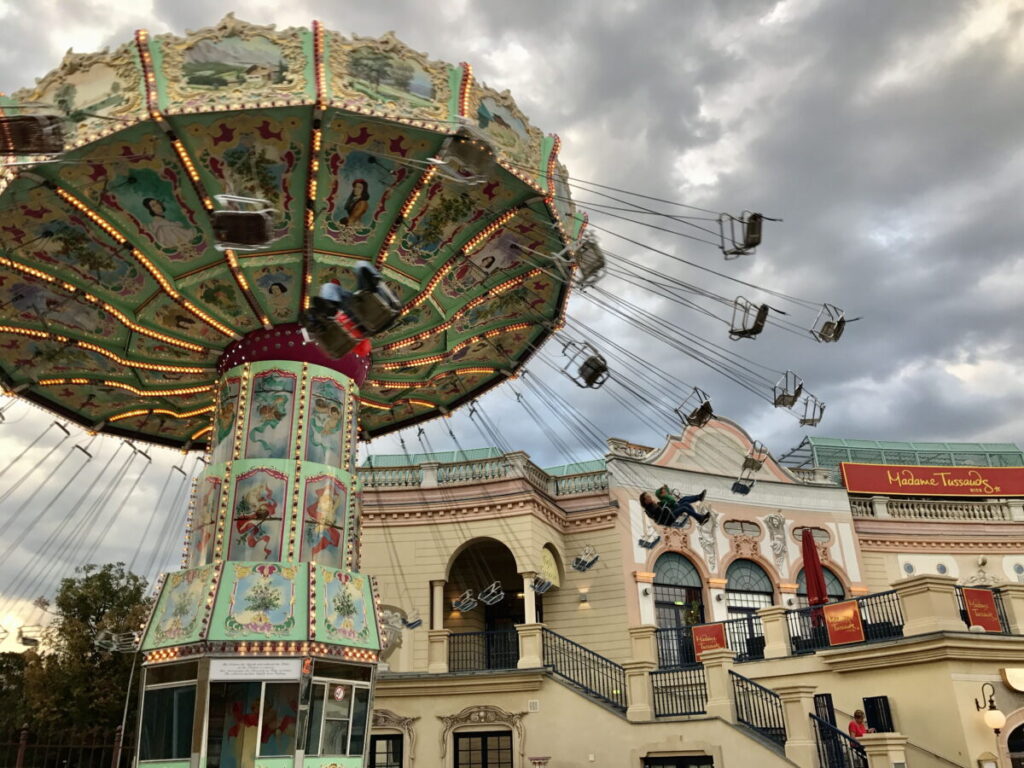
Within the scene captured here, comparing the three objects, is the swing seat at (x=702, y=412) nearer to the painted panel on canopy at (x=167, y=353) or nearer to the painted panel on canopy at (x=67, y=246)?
the painted panel on canopy at (x=167, y=353)

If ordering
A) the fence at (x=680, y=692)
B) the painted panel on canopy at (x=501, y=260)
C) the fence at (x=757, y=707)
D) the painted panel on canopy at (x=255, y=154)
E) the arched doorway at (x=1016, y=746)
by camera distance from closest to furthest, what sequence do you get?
the painted panel on canopy at (x=255, y=154) < the arched doorway at (x=1016, y=746) < the painted panel on canopy at (x=501, y=260) < the fence at (x=757, y=707) < the fence at (x=680, y=692)

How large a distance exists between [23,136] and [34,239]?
10.0 feet

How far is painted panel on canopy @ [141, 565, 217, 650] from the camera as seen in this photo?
43.3 feet

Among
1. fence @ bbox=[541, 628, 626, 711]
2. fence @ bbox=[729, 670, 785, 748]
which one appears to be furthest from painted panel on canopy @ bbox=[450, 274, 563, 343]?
fence @ bbox=[729, 670, 785, 748]

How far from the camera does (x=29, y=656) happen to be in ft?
81.5

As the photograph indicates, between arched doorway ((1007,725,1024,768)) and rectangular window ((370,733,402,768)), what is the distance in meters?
12.4

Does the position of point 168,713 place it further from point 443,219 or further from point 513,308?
point 513,308

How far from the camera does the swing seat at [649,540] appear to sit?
84.7ft

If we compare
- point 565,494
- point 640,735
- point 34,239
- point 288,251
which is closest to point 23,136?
point 34,239

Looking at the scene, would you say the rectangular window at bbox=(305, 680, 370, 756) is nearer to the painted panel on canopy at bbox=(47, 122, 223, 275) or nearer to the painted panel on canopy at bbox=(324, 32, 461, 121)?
the painted panel on canopy at bbox=(47, 122, 223, 275)

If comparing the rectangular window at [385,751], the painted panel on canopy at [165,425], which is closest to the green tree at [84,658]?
the painted panel on canopy at [165,425]

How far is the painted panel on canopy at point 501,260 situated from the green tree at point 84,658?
15159 mm

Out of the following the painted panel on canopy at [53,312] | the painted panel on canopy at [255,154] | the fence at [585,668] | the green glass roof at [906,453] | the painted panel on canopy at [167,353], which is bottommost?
the fence at [585,668]

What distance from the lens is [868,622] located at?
17.0 m
